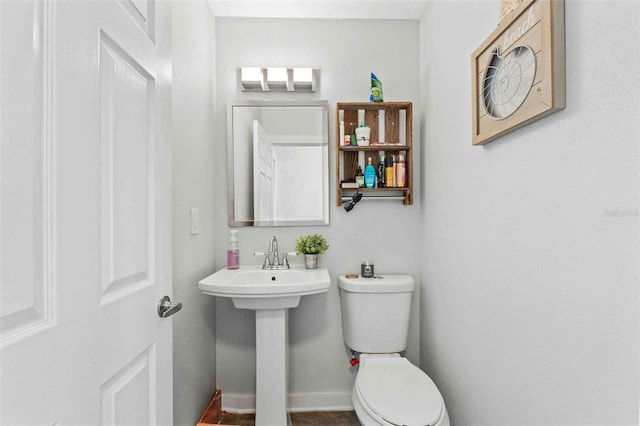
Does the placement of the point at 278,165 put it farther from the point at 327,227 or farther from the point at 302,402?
the point at 302,402

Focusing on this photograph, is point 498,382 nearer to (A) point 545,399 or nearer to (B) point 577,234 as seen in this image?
(A) point 545,399

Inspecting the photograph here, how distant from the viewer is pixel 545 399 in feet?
2.93

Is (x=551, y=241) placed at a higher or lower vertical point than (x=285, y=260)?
higher

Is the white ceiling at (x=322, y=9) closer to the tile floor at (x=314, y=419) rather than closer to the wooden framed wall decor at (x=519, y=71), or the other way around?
the wooden framed wall decor at (x=519, y=71)

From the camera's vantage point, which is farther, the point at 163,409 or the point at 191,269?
the point at 191,269

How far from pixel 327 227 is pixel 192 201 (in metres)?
0.77

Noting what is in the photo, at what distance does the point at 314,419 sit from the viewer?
183cm

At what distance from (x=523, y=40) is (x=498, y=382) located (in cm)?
109

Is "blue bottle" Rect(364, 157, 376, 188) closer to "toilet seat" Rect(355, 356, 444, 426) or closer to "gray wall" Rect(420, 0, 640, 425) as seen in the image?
"gray wall" Rect(420, 0, 640, 425)

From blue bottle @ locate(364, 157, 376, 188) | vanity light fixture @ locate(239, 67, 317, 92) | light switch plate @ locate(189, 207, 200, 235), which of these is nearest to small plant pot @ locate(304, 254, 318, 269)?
blue bottle @ locate(364, 157, 376, 188)

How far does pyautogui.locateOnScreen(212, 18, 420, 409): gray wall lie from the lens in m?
1.92

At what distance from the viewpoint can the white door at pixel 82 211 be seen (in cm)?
44

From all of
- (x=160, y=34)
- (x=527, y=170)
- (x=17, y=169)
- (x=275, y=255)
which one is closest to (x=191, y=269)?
(x=275, y=255)

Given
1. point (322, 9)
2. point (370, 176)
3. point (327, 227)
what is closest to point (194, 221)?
point (327, 227)
